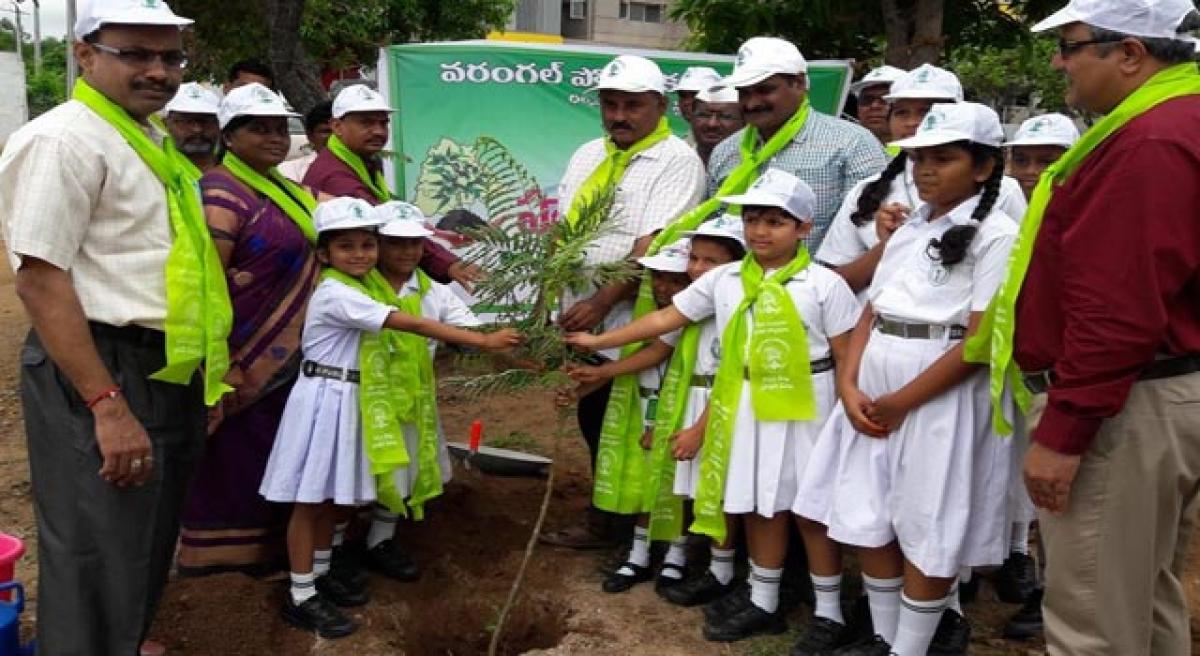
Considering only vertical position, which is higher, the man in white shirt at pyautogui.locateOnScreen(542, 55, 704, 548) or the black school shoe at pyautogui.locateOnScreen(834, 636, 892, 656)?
the man in white shirt at pyautogui.locateOnScreen(542, 55, 704, 548)

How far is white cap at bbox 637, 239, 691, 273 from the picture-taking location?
151 inches

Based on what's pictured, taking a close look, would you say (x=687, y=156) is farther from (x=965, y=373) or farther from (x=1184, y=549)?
(x=1184, y=549)

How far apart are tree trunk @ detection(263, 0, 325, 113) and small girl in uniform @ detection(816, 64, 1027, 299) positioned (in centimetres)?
437

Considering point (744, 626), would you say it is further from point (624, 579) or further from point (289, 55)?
point (289, 55)

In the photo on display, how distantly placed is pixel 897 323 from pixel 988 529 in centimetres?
66

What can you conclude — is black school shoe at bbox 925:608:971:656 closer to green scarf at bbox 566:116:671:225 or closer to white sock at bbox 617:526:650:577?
white sock at bbox 617:526:650:577

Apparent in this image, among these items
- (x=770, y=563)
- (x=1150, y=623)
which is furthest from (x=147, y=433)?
(x=1150, y=623)

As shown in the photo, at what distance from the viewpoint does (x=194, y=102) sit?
435 cm

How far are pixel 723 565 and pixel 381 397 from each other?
54.8 inches

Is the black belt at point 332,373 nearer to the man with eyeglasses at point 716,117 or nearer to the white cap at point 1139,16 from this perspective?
the man with eyeglasses at point 716,117

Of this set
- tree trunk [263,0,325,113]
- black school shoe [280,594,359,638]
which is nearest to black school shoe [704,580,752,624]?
black school shoe [280,594,359,638]

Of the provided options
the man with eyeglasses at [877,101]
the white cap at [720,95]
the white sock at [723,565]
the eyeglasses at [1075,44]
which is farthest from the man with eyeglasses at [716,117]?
the eyeglasses at [1075,44]

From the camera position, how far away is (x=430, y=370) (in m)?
4.12

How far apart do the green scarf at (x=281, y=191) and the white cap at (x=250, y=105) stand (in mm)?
153
